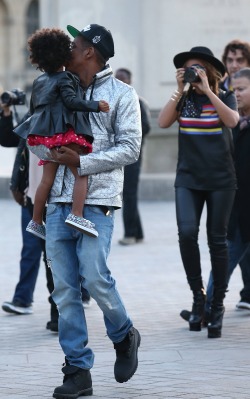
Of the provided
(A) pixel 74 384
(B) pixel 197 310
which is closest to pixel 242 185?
(B) pixel 197 310

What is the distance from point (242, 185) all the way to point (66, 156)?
8.52 ft

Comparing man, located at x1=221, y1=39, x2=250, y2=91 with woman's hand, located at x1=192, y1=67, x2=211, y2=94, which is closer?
woman's hand, located at x1=192, y1=67, x2=211, y2=94

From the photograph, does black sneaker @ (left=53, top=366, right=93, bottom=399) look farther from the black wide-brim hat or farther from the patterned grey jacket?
the black wide-brim hat

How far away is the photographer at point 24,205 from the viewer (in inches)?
340

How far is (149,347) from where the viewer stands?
26.3ft

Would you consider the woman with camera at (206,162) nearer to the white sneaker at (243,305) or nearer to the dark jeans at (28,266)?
the white sneaker at (243,305)

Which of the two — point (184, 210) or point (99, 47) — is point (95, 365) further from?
point (99, 47)

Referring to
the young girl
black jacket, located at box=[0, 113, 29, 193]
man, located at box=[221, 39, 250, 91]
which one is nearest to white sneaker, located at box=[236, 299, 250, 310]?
man, located at box=[221, 39, 250, 91]

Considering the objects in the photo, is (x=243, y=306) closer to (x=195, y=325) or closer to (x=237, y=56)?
(x=195, y=325)

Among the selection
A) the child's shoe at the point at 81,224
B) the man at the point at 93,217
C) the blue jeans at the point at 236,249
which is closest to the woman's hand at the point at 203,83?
the blue jeans at the point at 236,249

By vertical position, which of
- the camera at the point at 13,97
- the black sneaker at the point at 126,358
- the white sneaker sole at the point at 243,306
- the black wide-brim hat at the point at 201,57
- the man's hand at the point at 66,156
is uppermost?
the black wide-brim hat at the point at 201,57

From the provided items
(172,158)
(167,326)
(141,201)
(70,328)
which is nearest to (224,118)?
(167,326)

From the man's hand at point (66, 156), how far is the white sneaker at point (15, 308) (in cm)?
301

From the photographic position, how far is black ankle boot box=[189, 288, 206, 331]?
8469mm
